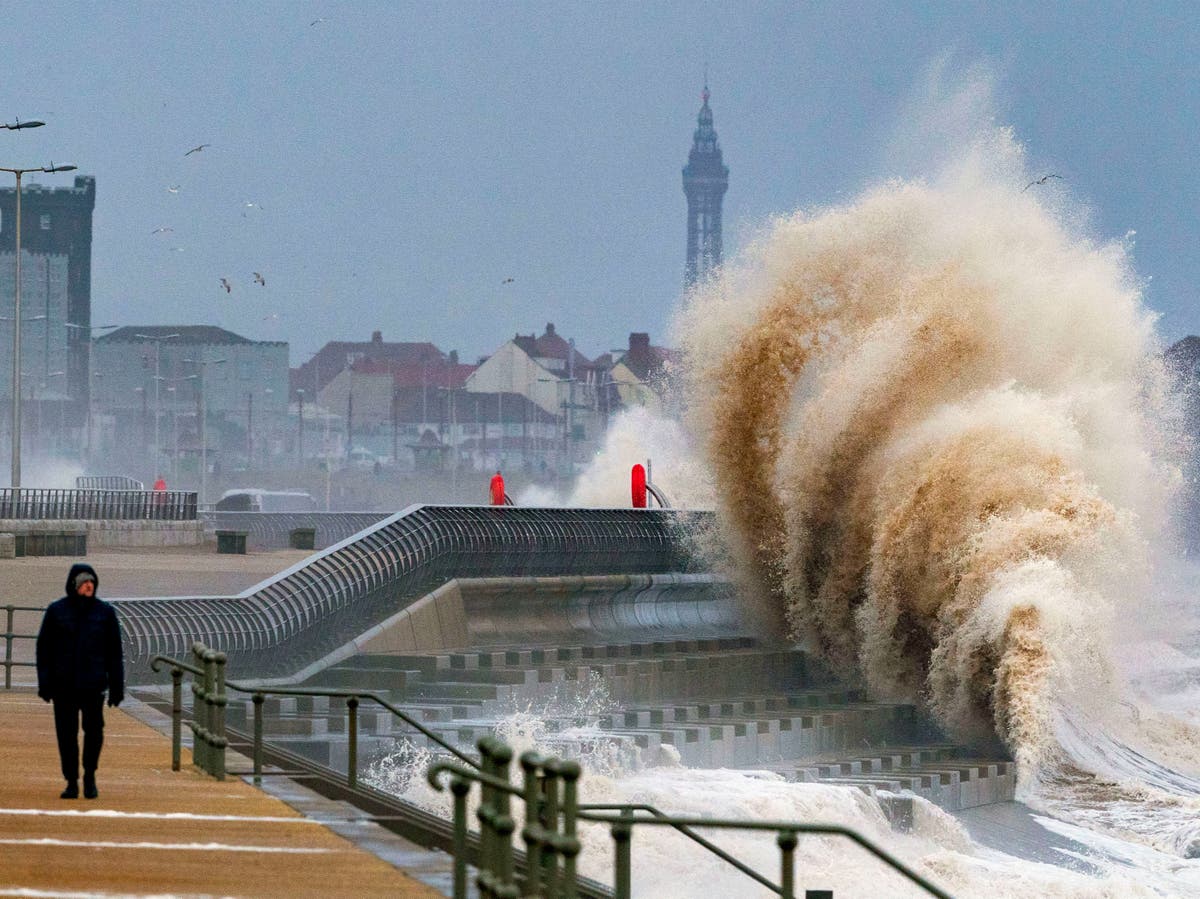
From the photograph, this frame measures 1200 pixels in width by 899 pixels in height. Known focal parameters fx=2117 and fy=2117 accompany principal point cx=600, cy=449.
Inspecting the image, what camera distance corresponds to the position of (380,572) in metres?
22.6

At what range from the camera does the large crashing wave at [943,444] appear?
25.3 meters

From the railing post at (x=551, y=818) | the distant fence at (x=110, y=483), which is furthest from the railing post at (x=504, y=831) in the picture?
the distant fence at (x=110, y=483)

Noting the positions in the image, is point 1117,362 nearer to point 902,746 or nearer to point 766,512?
point 766,512

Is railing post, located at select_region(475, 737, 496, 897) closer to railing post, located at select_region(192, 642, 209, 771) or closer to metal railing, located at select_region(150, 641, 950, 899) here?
metal railing, located at select_region(150, 641, 950, 899)

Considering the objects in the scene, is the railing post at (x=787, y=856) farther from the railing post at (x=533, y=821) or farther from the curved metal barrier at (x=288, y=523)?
the curved metal barrier at (x=288, y=523)

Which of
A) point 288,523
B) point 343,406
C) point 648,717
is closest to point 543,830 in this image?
point 648,717

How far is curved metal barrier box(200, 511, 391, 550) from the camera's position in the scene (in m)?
44.3

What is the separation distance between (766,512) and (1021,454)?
490cm

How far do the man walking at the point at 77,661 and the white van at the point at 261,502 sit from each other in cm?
4394

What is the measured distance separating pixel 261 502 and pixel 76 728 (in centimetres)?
5331

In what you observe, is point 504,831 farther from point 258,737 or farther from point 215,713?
point 258,737

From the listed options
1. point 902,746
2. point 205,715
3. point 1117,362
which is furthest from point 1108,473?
point 205,715

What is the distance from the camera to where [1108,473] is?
98.3ft

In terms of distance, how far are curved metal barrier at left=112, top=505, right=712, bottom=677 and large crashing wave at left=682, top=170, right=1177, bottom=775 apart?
2641 mm
